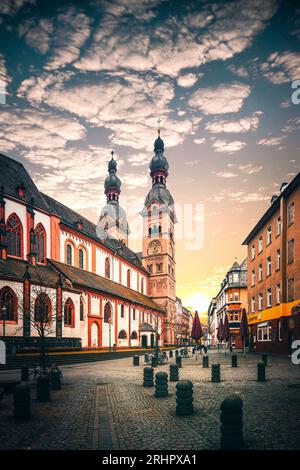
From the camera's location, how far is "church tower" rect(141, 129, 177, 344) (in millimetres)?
69438

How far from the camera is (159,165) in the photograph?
70938 mm

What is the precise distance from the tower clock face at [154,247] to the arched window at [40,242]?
37.3 m

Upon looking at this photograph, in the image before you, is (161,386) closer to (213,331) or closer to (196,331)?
(196,331)

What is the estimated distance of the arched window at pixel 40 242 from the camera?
33.9m

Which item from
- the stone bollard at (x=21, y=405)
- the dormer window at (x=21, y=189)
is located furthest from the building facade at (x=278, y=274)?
the dormer window at (x=21, y=189)

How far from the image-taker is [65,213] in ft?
142

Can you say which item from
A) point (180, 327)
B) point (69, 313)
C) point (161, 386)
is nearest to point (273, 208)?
point (69, 313)

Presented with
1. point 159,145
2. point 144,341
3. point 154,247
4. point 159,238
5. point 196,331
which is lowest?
point 144,341

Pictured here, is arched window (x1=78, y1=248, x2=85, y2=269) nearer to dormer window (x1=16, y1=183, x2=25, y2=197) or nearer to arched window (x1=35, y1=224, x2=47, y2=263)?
arched window (x1=35, y1=224, x2=47, y2=263)

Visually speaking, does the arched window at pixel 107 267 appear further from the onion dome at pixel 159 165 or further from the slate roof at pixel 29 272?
the onion dome at pixel 159 165

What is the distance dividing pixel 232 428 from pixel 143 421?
2.86 meters

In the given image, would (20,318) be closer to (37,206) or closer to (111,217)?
(37,206)

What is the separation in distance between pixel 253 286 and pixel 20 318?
23225 millimetres

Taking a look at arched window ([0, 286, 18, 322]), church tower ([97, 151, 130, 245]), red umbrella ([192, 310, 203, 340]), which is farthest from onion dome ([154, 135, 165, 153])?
arched window ([0, 286, 18, 322])
